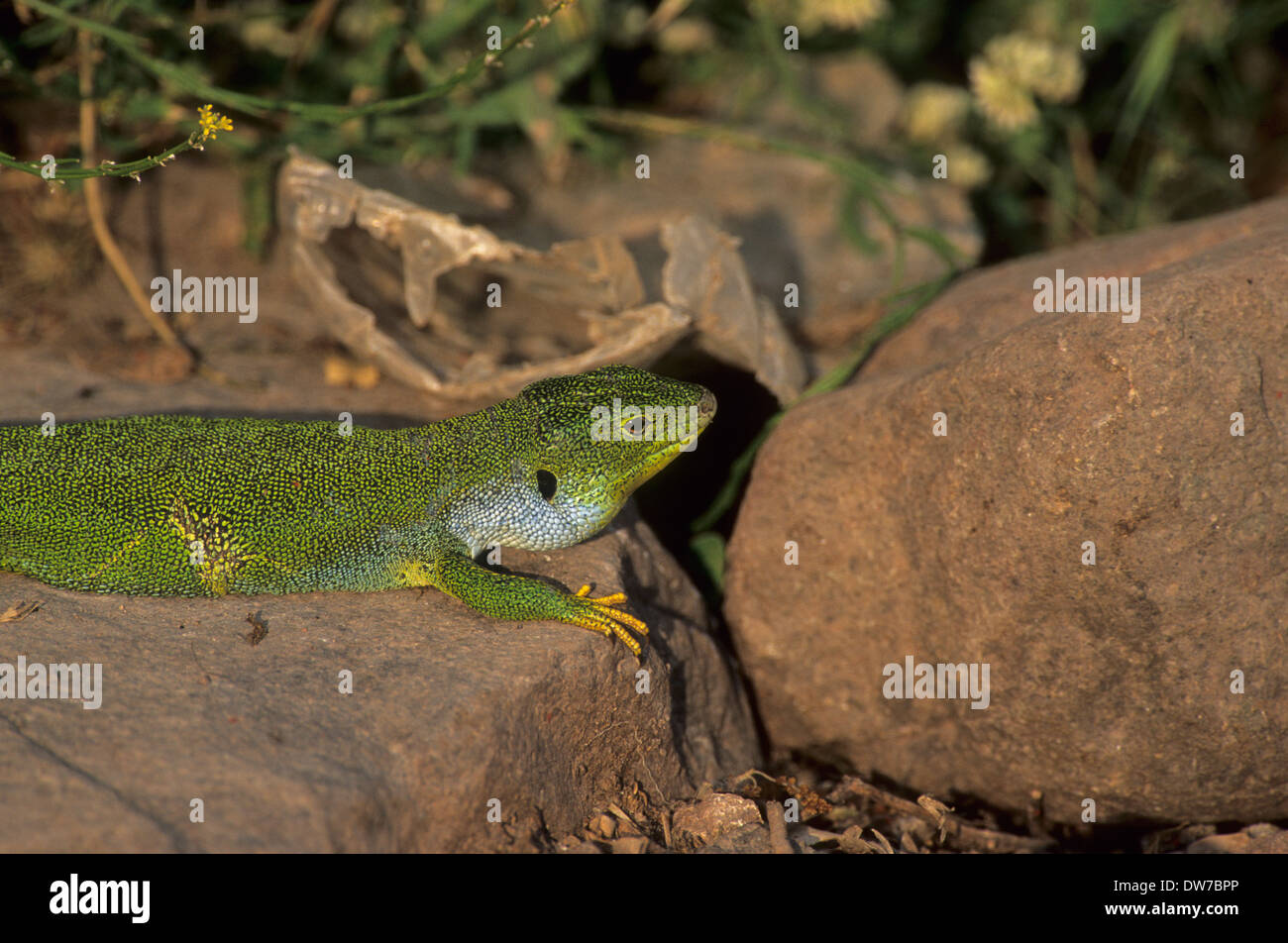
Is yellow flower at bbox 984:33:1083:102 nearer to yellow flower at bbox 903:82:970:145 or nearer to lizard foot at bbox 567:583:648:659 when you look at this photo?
yellow flower at bbox 903:82:970:145

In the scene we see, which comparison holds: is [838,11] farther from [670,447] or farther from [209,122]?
[209,122]

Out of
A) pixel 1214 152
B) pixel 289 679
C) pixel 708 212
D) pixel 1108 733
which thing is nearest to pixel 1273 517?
pixel 1108 733

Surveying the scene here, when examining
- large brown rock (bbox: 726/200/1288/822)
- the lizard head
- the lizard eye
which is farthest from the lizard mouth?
large brown rock (bbox: 726/200/1288/822)

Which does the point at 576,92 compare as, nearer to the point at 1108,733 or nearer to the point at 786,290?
the point at 786,290

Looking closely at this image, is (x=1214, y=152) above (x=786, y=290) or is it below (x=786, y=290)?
above

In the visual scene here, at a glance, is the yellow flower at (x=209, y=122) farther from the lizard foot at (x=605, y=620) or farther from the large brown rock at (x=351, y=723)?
the lizard foot at (x=605, y=620)

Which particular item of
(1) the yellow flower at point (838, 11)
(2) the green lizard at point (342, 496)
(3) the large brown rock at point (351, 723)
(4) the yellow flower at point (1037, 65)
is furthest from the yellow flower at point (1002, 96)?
(3) the large brown rock at point (351, 723)
